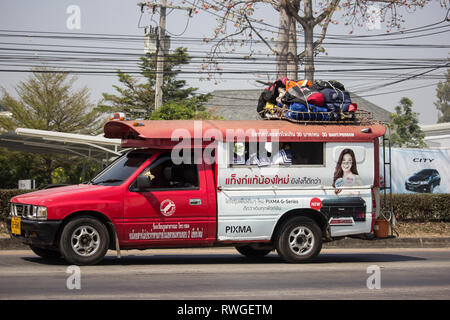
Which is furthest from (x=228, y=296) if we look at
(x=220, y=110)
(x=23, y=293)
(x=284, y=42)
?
(x=220, y=110)

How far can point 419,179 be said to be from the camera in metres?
22.1

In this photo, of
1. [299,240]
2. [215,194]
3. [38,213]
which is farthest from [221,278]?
[38,213]

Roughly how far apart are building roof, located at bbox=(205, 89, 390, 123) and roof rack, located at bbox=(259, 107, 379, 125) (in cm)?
2965

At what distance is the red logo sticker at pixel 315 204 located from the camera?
1108 cm

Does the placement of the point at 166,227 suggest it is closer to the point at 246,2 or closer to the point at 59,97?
the point at 246,2

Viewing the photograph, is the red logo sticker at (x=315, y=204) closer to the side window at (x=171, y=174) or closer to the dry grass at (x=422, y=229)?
the side window at (x=171, y=174)

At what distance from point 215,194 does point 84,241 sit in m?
2.27

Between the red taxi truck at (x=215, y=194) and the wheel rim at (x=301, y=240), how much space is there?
0.7 inches

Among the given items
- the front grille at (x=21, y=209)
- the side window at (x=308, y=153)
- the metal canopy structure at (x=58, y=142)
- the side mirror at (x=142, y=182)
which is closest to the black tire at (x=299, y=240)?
the side window at (x=308, y=153)

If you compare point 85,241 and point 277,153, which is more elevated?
point 277,153

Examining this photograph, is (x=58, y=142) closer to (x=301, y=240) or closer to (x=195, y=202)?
(x=195, y=202)

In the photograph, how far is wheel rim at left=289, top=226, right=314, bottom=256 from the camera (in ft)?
36.2

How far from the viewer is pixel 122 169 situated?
1058cm

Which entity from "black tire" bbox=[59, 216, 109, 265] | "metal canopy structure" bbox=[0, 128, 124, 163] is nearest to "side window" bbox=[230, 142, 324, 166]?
"black tire" bbox=[59, 216, 109, 265]
